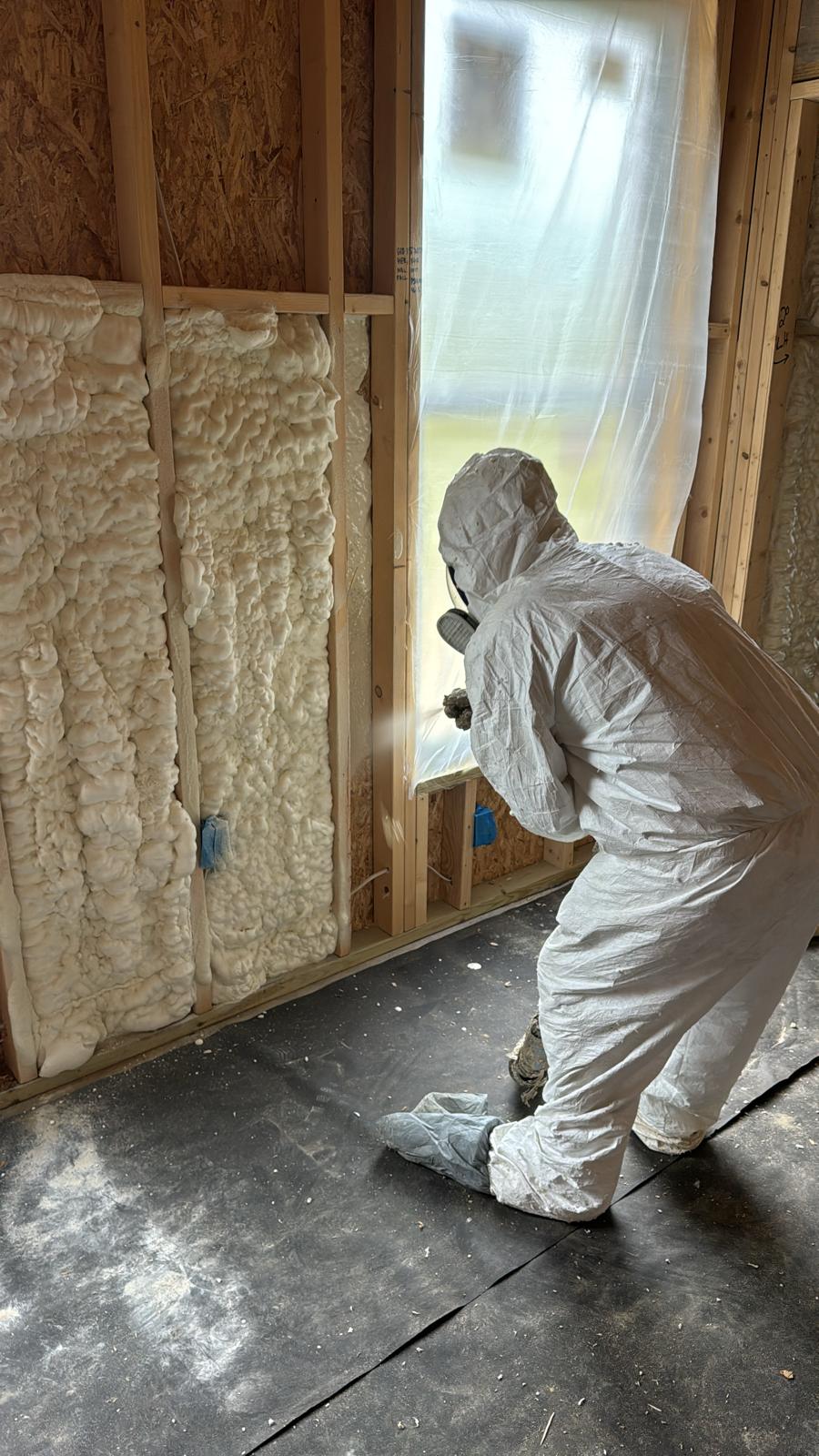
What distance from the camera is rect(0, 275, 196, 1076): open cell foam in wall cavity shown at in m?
1.96

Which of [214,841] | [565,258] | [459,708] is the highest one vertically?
[565,258]

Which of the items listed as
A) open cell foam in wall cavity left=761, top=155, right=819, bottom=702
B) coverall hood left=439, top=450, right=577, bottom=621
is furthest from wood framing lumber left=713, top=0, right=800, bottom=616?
coverall hood left=439, top=450, right=577, bottom=621

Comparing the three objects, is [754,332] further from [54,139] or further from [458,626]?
[54,139]

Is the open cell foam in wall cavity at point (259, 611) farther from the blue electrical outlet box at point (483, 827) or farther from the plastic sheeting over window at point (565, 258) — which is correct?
the blue electrical outlet box at point (483, 827)

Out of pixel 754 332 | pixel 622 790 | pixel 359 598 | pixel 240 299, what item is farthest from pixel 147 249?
pixel 754 332

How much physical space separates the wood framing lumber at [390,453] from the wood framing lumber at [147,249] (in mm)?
585

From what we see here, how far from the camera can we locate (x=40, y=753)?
2105mm

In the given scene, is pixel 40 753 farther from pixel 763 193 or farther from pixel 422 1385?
pixel 763 193

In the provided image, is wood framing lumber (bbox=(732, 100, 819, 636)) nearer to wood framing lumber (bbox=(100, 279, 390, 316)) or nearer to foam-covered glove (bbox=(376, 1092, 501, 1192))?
wood framing lumber (bbox=(100, 279, 390, 316))

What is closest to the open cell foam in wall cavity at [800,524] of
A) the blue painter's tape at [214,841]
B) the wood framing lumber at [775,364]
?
the wood framing lumber at [775,364]

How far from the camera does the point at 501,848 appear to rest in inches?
128

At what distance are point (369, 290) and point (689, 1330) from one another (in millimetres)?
2233

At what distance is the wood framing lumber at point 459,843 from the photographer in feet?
9.82

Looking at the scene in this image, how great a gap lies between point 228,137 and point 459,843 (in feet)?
6.06
